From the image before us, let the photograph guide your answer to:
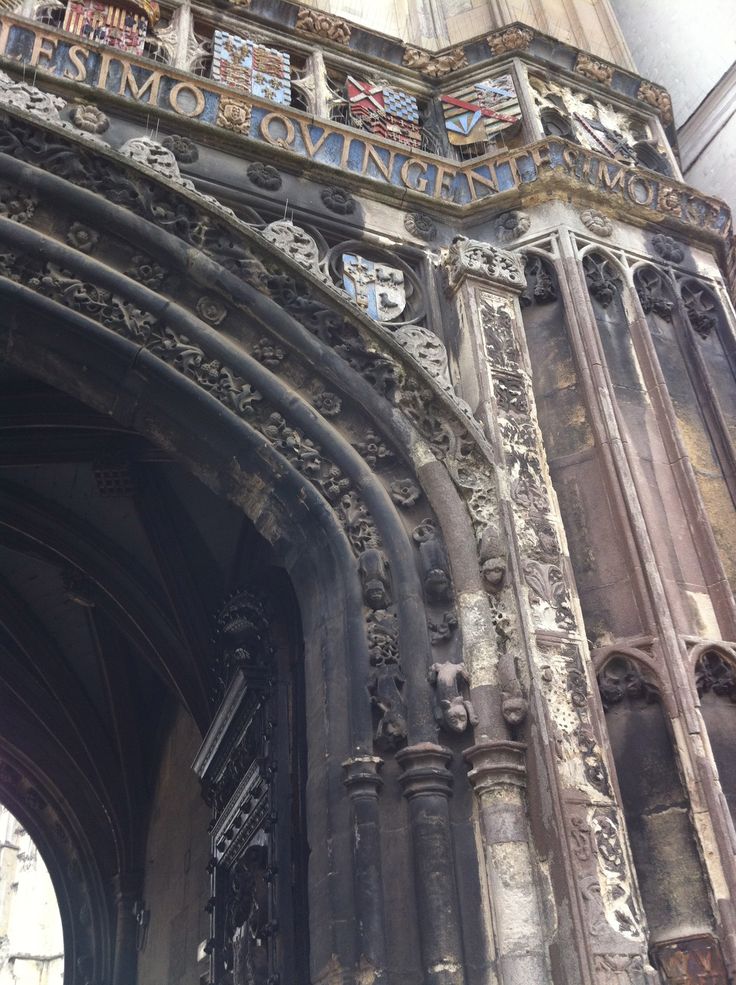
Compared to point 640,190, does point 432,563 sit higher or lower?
lower

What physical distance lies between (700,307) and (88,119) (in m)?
4.26

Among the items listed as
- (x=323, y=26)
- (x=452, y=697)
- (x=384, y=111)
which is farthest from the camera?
(x=323, y=26)

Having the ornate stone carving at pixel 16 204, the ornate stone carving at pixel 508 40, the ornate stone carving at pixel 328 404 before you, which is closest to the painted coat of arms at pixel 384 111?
the ornate stone carving at pixel 508 40

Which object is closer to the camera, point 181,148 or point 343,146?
point 181,148

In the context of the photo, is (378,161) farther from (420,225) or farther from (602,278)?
(602,278)

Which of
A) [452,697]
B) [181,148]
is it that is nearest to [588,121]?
[181,148]

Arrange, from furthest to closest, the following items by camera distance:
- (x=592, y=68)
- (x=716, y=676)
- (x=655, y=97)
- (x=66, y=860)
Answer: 1. (x=66, y=860)
2. (x=655, y=97)
3. (x=592, y=68)
4. (x=716, y=676)

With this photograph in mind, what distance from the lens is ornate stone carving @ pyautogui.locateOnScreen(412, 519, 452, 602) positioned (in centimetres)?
545

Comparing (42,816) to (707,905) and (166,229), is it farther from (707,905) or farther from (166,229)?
(707,905)

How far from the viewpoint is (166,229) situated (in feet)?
20.2

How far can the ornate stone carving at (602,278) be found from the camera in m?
6.84

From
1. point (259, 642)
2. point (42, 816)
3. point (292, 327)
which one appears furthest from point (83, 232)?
point (42, 816)

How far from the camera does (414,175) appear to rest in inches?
293

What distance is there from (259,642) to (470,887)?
3.01 meters
